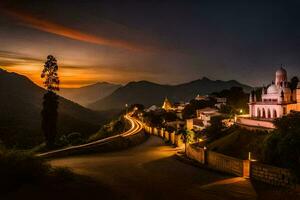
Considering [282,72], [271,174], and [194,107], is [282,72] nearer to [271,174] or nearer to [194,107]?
[271,174]

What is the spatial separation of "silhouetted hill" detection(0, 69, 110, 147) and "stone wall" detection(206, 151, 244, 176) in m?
17.8

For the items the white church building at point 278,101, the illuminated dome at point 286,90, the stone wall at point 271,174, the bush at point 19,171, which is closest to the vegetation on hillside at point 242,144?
the stone wall at point 271,174

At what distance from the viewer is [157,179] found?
18281 millimetres

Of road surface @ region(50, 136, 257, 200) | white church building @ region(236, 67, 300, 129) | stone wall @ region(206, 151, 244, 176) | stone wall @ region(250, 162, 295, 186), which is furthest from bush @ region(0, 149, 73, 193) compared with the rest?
white church building @ region(236, 67, 300, 129)

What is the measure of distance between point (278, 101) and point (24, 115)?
74.4m

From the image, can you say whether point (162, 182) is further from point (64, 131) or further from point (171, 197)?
point (64, 131)

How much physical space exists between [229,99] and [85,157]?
155 ft

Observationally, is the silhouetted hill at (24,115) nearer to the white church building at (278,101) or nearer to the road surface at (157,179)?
the road surface at (157,179)

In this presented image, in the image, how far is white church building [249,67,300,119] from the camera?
1191 inches

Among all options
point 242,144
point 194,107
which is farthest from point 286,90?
point 194,107

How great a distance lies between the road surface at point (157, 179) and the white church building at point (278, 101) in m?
12.4

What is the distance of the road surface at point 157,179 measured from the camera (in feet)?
49.7

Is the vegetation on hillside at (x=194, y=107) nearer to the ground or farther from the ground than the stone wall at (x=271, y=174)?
farther from the ground

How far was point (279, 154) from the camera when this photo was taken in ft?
56.2
